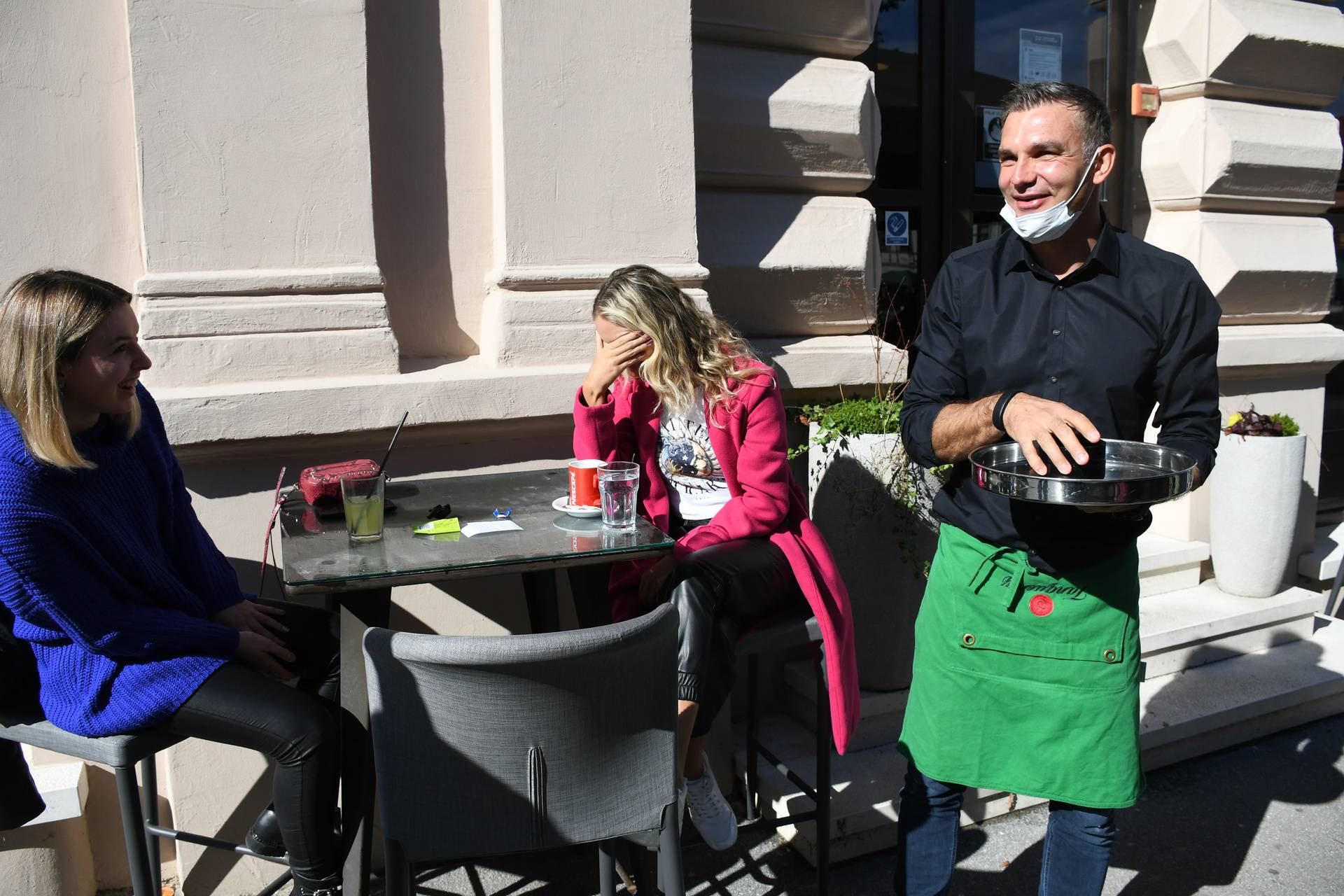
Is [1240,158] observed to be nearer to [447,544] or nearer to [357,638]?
[447,544]

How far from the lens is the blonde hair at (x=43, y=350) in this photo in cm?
201

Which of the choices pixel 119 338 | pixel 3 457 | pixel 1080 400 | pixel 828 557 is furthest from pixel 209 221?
pixel 1080 400

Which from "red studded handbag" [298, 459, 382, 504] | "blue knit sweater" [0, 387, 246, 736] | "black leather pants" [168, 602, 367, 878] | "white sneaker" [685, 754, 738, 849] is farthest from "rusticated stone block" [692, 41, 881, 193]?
"black leather pants" [168, 602, 367, 878]

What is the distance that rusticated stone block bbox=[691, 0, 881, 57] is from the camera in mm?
3623

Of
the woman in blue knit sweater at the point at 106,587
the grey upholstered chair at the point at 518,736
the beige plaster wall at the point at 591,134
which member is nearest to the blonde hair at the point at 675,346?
the beige plaster wall at the point at 591,134

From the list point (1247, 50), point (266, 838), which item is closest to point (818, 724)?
point (266, 838)

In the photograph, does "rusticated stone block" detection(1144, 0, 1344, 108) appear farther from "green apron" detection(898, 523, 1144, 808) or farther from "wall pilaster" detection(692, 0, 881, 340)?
"green apron" detection(898, 523, 1144, 808)

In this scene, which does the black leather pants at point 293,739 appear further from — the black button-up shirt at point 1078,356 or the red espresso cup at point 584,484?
the black button-up shirt at point 1078,356

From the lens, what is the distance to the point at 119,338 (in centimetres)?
212

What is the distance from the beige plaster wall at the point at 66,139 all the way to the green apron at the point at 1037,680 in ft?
7.93

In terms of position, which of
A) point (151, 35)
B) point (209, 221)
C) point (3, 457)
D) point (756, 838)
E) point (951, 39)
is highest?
point (951, 39)

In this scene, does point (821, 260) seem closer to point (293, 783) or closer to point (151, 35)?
point (151, 35)

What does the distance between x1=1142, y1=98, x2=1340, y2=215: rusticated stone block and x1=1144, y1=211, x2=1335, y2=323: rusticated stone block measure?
86 millimetres

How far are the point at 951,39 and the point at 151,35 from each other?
3382mm
